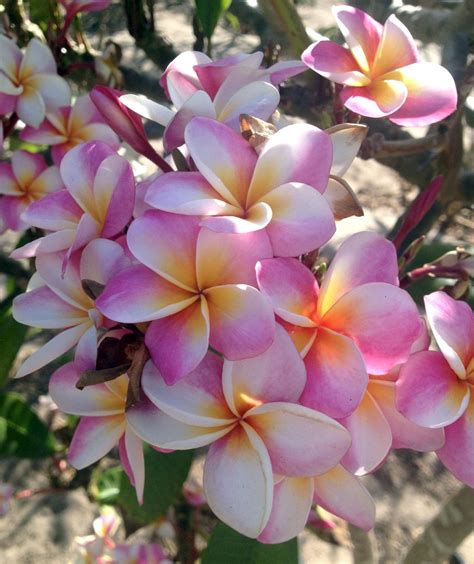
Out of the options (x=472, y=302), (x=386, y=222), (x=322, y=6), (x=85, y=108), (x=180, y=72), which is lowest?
(x=386, y=222)

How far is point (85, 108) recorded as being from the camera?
0.78 metres

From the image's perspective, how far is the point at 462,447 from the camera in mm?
406

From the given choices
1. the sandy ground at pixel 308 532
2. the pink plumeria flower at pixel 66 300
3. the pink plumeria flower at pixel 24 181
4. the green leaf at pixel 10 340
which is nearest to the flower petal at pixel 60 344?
the pink plumeria flower at pixel 66 300

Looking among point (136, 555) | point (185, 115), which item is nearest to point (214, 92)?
point (185, 115)

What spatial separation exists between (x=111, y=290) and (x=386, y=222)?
6.99 ft

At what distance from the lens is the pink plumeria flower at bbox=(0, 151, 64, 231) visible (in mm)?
816

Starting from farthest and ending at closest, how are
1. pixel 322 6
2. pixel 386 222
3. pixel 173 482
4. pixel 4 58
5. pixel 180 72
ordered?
pixel 322 6 < pixel 386 222 < pixel 173 482 < pixel 4 58 < pixel 180 72

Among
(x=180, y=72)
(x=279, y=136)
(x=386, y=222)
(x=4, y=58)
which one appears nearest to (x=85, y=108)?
(x=4, y=58)

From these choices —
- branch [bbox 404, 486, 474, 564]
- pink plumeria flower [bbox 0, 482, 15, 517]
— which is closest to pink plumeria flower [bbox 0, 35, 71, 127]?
branch [bbox 404, 486, 474, 564]

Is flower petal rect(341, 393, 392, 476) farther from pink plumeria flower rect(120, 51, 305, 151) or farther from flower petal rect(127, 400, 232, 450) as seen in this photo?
pink plumeria flower rect(120, 51, 305, 151)

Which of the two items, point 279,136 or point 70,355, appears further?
point 70,355

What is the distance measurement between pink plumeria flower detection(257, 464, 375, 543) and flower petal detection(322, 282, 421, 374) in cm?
9

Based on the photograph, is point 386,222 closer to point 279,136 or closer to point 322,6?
point 322,6

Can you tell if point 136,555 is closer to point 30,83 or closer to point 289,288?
point 30,83
